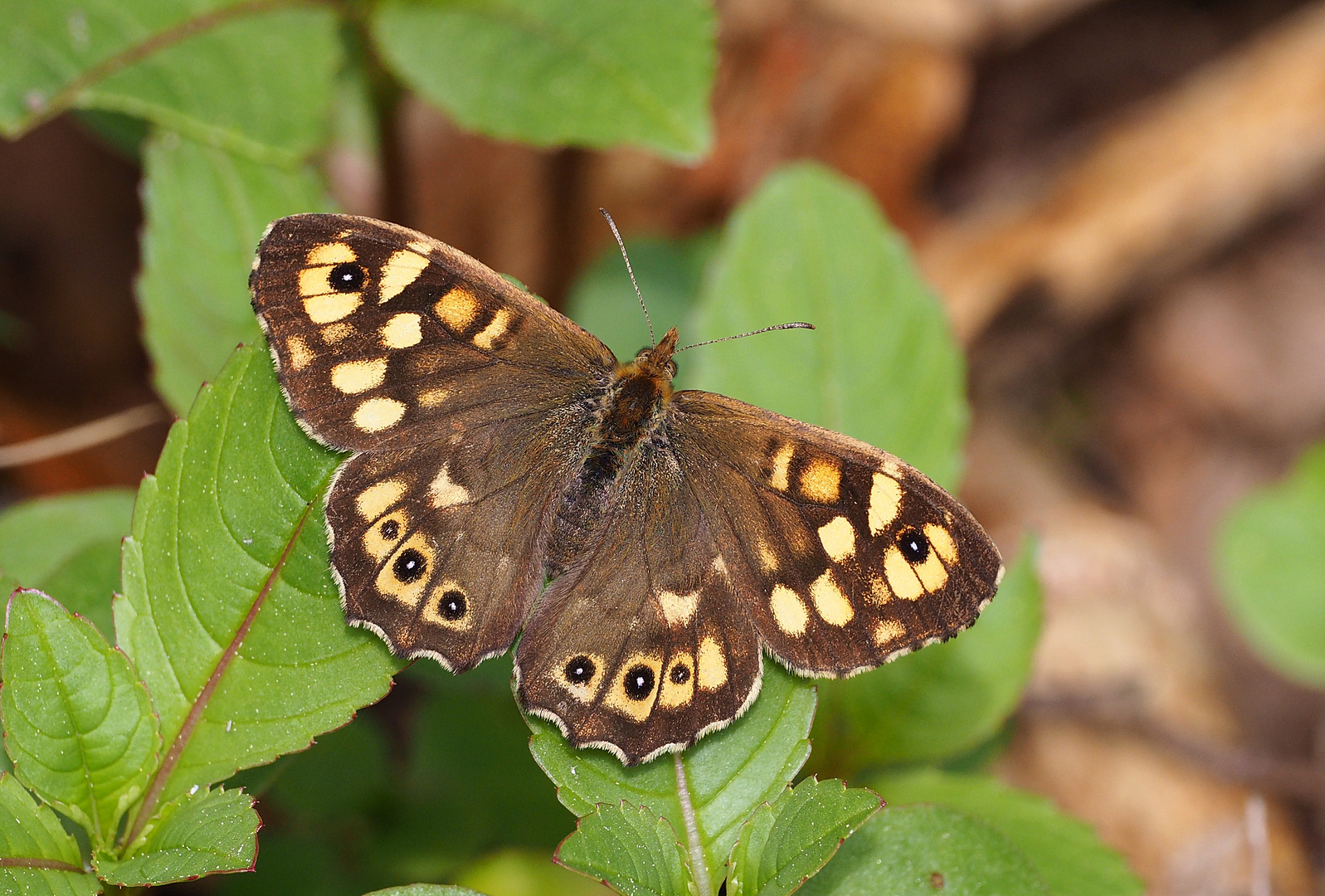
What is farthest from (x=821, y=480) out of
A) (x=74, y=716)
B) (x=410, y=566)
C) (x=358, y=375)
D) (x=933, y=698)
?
(x=74, y=716)

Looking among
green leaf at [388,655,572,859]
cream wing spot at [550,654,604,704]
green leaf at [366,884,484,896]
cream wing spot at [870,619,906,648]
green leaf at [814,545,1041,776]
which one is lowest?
green leaf at [388,655,572,859]

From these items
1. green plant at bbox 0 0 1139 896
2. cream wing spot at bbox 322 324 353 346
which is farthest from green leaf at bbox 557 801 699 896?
cream wing spot at bbox 322 324 353 346

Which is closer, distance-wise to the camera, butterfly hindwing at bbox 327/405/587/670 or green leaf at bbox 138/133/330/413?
butterfly hindwing at bbox 327/405/587/670

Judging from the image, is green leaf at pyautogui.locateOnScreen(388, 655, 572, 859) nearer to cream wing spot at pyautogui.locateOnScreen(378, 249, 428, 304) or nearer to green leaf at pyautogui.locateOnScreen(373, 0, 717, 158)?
cream wing spot at pyautogui.locateOnScreen(378, 249, 428, 304)

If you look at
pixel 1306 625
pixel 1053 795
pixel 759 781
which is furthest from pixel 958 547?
pixel 1306 625

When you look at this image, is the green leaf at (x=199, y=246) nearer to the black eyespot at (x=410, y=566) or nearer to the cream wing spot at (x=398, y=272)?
the cream wing spot at (x=398, y=272)

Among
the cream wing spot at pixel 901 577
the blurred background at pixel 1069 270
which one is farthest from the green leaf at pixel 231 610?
the blurred background at pixel 1069 270
